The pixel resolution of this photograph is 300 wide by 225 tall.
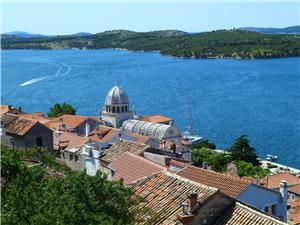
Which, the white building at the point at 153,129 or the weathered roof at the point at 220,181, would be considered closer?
the weathered roof at the point at 220,181

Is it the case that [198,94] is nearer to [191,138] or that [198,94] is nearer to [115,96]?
[191,138]

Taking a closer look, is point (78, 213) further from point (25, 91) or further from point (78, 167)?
Result: point (25, 91)

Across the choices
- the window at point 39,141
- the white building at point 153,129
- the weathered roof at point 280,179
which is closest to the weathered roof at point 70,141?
the window at point 39,141

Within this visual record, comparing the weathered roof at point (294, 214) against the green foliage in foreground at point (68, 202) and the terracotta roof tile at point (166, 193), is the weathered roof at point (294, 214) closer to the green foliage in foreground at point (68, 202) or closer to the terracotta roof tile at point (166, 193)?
the terracotta roof tile at point (166, 193)

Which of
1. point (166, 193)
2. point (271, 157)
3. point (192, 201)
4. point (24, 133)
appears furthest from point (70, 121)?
point (192, 201)

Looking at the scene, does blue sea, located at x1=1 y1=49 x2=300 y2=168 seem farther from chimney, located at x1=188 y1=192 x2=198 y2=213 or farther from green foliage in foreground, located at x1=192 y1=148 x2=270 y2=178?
chimney, located at x1=188 y1=192 x2=198 y2=213

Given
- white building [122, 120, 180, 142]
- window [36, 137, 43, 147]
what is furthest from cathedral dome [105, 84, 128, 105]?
window [36, 137, 43, 147]
